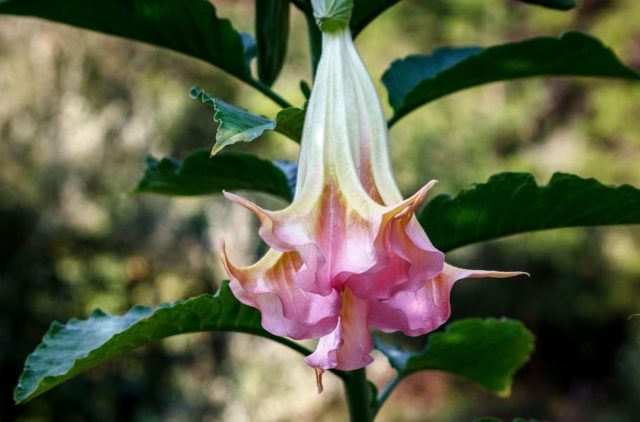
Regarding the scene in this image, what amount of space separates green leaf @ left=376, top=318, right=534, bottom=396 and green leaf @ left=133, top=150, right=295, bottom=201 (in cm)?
14

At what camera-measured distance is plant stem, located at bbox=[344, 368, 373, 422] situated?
576 millimetres

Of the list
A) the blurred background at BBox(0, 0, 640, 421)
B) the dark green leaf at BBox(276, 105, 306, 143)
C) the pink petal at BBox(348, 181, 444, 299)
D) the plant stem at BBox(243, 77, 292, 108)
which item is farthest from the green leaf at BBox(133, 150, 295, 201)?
the blurred background at BBox(0, 0, 640, 421)

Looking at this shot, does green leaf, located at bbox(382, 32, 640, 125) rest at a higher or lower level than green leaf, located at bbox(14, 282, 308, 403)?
higher

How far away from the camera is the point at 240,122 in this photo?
0.41 meters

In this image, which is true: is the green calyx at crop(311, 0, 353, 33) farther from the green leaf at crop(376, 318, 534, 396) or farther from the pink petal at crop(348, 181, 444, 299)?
the green leaf at crop(376, 318, 534, 396)

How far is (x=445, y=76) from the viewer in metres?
0.61

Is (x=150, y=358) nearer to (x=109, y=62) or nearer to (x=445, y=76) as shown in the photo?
(x=109, y=62)

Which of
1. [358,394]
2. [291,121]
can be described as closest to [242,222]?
[358,394]

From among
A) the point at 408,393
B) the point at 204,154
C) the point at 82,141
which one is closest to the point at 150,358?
the point at 82,141

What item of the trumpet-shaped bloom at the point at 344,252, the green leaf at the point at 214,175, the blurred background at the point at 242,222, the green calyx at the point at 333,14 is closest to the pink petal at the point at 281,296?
the trumpet-shaped bloom at the point at 344,252

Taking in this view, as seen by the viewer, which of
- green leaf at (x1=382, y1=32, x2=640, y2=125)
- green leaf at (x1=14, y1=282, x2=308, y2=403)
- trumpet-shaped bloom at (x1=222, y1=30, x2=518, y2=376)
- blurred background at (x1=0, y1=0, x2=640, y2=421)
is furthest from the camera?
blurred background at (x1=0, y1=0, x2=640, y2=421)

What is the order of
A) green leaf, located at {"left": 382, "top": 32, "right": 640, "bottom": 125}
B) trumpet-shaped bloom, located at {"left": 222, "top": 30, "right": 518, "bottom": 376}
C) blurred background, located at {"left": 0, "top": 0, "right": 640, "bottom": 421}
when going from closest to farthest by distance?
trumpet-shaped bloom, located at {"left": 222, "top": 30, "right": 518, "bottom": 376}
green leaf, located at {"left": 382, "top": 32, "right": 640, "bottom": 125}
blurred background, located at {"left": 0, "top": 0, "right": 640, "bottom": 421}

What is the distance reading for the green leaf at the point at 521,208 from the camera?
546 millimetres

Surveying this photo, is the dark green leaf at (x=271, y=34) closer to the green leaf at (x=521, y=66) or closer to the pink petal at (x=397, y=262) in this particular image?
the green leaf at (x=521, y=66)
